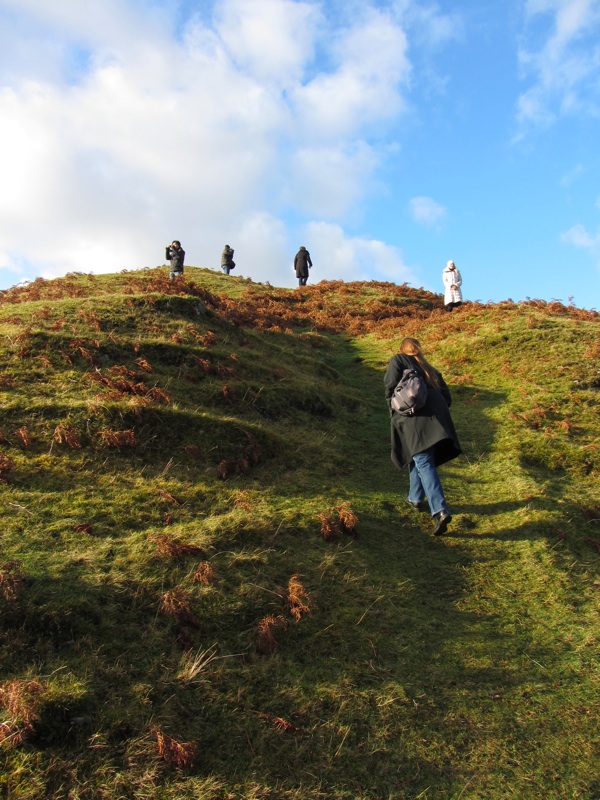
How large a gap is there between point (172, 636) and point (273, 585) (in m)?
1.47

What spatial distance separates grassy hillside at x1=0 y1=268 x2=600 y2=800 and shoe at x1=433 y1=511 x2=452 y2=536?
0.71 ft

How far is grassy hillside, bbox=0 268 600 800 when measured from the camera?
455cm

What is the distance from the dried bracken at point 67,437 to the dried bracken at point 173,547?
3.05 meters

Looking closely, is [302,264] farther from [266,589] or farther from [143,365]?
[266,589]

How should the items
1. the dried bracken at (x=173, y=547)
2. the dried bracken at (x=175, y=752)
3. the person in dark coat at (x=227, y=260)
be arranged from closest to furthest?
the dried bracken at (x=175, y=752), the dried bracken at (x=173, y=547), the person in dark coat at (x=227, y=260)

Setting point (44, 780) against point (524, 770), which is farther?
point (524, 770)

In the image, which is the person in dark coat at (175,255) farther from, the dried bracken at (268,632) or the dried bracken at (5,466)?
the dried bracken at (268,632)

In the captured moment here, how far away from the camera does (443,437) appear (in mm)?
8820

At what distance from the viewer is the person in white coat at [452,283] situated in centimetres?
2653

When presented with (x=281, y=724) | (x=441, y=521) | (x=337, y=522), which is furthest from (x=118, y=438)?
(x=281, y=724)

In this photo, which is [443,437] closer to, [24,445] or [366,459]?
[366,459]

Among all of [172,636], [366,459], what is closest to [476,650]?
[172,636]

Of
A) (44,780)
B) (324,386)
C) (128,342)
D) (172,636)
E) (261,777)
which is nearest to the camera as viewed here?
(44,780)

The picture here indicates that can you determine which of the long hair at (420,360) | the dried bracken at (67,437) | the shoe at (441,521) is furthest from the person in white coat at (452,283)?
the dried bracken at (67,437)
